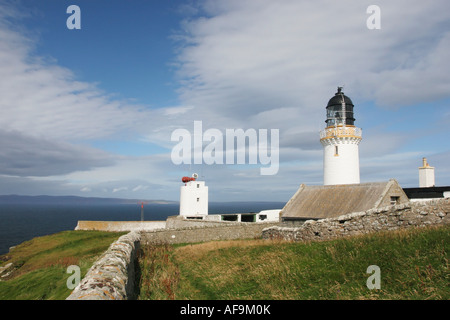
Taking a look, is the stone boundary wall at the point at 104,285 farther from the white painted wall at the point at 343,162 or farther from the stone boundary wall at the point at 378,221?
the white painted wall at the point at 343,162

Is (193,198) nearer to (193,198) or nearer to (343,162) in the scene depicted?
(193,198)

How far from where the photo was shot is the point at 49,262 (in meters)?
23.3

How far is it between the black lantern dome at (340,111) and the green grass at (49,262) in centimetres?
2365

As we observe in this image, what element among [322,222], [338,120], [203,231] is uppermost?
[338,120]

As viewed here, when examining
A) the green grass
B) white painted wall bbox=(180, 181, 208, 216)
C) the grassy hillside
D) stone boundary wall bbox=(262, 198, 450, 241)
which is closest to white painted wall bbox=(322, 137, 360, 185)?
stone boundary wall bbox=(262, 198, 450, 241)

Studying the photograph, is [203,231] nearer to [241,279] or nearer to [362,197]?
[362,197]

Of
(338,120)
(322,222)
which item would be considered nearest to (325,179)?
(338,120)

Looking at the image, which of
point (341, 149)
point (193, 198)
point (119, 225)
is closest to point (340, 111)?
point (341, 149)

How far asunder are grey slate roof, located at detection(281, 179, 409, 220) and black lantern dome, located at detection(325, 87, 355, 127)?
7.72m

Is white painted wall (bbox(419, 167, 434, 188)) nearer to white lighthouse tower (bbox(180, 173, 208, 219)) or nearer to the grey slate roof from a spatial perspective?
the grey slate roof

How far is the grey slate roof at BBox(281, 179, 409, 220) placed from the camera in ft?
73.8

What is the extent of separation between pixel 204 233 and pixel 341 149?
48.9 ft
